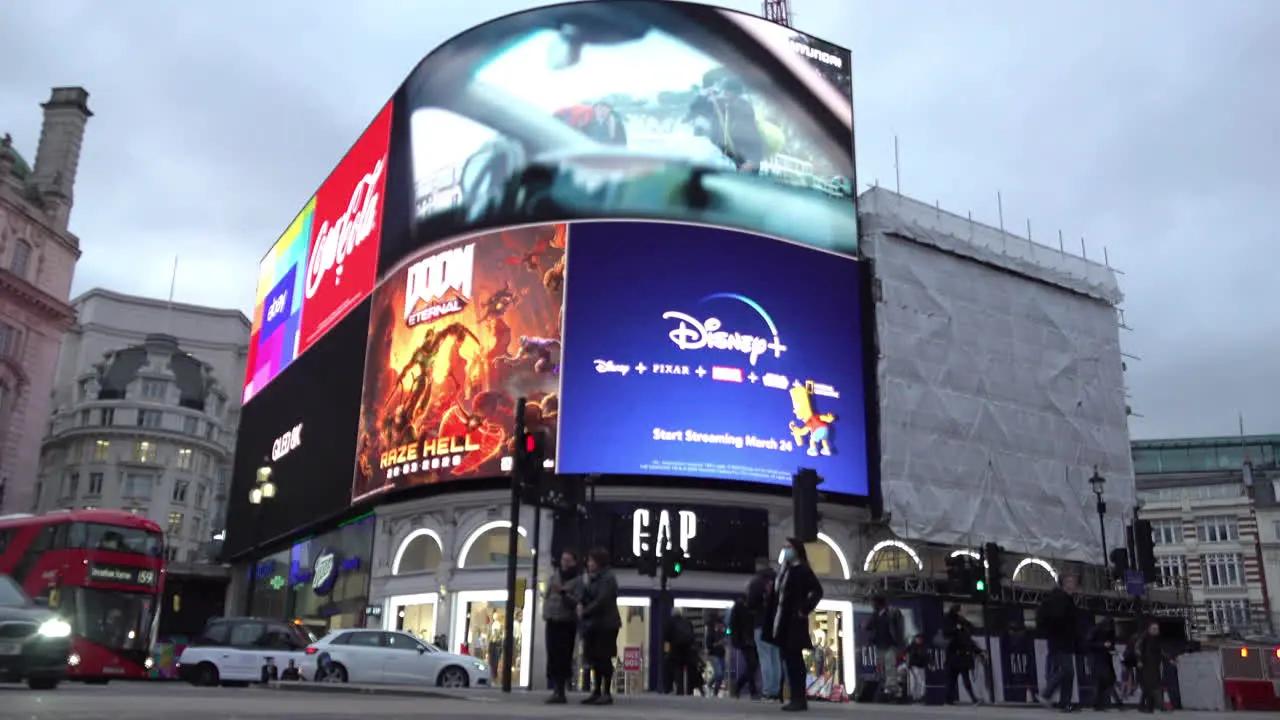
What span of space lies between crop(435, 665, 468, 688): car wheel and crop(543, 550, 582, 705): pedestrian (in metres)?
10.8

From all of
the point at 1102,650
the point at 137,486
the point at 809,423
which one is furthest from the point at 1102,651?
the point at 137,486

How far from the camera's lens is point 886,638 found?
67.0 ft

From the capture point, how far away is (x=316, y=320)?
148 ft

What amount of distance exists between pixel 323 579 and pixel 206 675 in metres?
15.1

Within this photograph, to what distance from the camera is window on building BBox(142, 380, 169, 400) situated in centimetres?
8894

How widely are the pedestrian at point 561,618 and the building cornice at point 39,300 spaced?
49.6 meters

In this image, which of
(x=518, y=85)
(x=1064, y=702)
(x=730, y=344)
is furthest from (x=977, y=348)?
(x=1064, y=702)

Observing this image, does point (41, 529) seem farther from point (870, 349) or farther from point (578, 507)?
point (870, 349)

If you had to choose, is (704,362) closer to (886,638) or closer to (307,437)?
(886,638)

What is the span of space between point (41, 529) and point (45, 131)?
151ft

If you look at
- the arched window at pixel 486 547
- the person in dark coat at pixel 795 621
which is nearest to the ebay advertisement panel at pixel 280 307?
the arched window at pixel 486 547

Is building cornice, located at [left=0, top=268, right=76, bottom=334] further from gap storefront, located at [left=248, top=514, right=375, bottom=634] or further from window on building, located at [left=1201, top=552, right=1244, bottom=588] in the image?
window on building, located at [left=1201, top=552, right=1244, bottom=588]

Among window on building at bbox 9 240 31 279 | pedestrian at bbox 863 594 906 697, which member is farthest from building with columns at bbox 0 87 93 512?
pedestrian at bbox 863 594 906 697

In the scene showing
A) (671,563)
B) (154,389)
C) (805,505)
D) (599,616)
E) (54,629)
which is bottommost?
(54,629)
